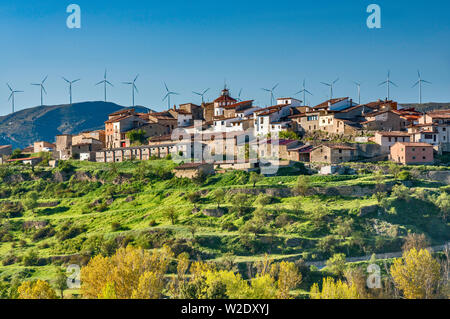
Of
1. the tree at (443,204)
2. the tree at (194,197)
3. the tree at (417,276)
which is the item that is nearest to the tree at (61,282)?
the tree at (194,197)

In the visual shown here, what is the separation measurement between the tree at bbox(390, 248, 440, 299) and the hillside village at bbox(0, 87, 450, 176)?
23.5m

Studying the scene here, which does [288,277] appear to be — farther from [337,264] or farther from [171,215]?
[171,215]

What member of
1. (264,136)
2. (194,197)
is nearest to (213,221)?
(194,197)

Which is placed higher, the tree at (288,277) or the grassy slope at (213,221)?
the grassy slope at (213,221)

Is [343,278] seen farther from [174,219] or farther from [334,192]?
[174,219]

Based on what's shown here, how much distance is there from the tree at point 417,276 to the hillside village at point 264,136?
23480mm

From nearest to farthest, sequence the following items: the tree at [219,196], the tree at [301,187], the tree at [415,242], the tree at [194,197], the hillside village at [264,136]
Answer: the tree at [415,242]
the tree at [301,187]
the tree at [219,196]
the tree at [194,197]
the hillside village at [264,136]

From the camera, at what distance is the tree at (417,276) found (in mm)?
37531

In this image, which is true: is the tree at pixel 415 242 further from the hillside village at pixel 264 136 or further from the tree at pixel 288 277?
the hillside village at pixel 264 136

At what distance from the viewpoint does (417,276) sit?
127 feet

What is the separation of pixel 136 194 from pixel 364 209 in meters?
27.4

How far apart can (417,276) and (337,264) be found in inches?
255

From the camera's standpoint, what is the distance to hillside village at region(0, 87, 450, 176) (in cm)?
6519
